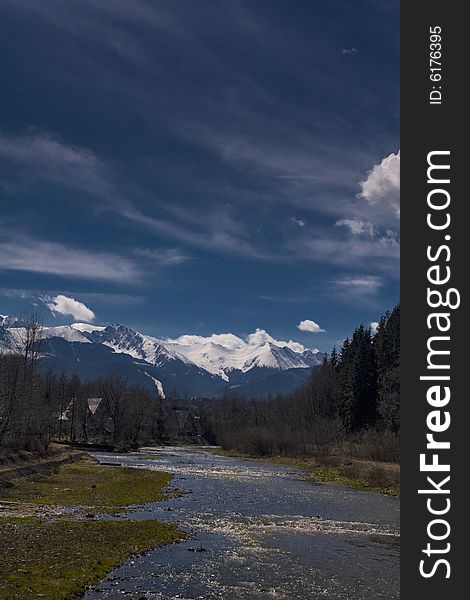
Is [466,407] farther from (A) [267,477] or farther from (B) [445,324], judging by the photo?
(A) [267,477]

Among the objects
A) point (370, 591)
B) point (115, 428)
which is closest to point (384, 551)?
point (370, 591)

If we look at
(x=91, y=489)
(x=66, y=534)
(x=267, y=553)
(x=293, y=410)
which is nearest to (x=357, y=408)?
(x=293, y=410)

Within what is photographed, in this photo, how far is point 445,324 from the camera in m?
13.6

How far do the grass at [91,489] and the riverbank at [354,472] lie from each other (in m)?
24.4

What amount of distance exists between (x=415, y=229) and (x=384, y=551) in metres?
24.8

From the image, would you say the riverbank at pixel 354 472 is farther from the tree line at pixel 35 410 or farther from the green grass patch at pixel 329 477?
the tree line at pixel 35 410

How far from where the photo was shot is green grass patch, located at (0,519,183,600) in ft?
72.0

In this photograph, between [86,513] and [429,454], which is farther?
[86,513]

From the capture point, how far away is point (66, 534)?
3125cm

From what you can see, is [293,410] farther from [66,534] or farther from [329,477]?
[66,534]

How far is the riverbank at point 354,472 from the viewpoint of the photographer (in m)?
70.8

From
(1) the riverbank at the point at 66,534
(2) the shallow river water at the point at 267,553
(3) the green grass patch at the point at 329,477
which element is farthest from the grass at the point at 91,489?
(3) the green grass patch at the point at 329,477

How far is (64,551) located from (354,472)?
Result: 61460 mm

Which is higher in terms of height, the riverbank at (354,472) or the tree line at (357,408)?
the tree line at (357,408)
